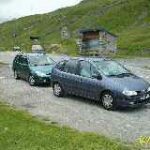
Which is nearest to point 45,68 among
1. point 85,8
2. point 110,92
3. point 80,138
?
point 110,92

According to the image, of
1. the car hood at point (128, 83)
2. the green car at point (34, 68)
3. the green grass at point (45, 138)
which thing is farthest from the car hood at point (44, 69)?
the green grass at point (45, 138)

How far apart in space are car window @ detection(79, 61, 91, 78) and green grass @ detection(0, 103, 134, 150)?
4.59 metres

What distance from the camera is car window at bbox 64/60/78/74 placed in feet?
67.8

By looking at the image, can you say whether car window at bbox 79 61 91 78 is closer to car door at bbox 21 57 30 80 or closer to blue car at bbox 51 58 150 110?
blue car at bbox 51 58 150 110

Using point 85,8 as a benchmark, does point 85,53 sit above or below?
below

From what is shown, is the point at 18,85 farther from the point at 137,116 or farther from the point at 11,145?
the point at 11,145

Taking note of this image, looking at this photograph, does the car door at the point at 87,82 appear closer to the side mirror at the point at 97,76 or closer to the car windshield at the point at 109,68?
the side mirror at the point at 97,76

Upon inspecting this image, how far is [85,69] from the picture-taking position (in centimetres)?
1994

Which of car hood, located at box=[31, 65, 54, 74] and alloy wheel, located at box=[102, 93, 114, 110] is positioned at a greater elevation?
car hood, located at box=[31, 65, 54, 74]

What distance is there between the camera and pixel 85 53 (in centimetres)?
6438

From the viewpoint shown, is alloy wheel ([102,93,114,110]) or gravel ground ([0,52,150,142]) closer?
gravel ground ([0,52,150,142])

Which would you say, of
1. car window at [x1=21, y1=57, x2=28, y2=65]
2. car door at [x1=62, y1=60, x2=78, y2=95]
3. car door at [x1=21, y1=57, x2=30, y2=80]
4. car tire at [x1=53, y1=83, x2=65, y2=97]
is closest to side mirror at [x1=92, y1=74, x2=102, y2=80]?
car door at [x1=62, y1=60, x2=78, y2=95]

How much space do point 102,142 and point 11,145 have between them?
7.69 feet

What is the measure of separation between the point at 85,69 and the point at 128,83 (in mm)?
2553
